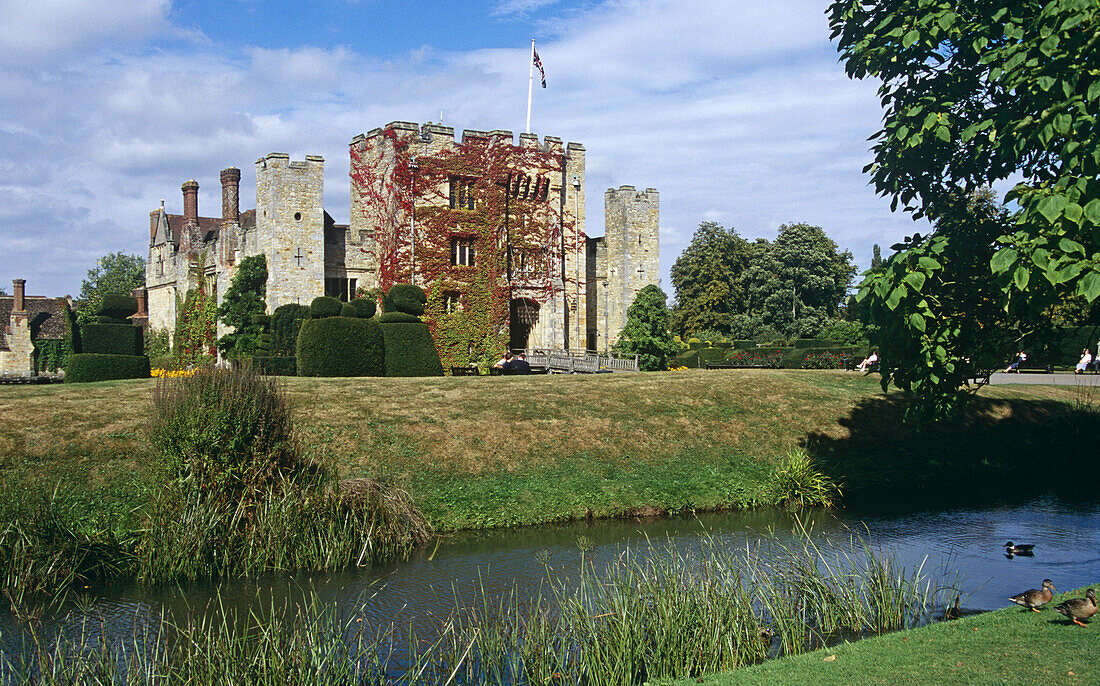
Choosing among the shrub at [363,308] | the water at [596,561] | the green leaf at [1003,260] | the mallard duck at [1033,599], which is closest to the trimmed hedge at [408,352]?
the shrub at [363,308]

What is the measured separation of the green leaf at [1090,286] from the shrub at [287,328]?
25165mm

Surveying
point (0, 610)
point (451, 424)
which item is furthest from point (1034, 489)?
point (0, 610)

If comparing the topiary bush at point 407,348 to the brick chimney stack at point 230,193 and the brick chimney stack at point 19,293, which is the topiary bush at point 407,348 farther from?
the brick chimney stack at point 19,293

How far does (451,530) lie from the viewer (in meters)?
14.3

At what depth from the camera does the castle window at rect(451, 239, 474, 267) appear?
1591 inches

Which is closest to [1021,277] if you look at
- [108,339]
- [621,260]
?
[108,339]

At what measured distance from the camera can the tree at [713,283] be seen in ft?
199

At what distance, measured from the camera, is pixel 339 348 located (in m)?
24.9

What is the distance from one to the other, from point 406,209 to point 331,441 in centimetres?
2418

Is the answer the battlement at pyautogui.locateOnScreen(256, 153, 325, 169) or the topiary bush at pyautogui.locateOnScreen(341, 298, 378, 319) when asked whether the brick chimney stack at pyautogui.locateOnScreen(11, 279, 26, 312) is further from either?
the topiary bush at pyautogui.locateOnScreen(341, 298, 378, 319)

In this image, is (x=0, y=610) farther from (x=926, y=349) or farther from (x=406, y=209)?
(x=406, y=209)

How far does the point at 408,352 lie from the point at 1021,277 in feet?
65.5

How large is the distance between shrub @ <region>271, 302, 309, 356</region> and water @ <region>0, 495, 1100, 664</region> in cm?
1802

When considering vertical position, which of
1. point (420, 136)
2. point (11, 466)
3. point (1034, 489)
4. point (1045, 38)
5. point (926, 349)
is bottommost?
point (1034, 489)
